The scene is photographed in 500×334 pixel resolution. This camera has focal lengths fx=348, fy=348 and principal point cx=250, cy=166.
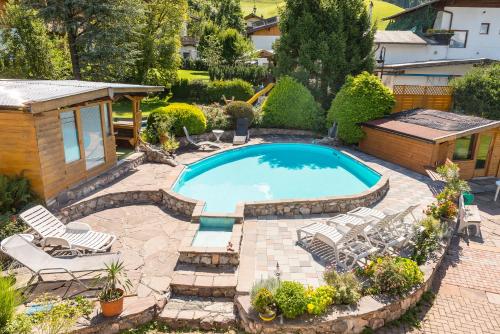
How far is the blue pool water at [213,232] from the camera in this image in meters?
10.0

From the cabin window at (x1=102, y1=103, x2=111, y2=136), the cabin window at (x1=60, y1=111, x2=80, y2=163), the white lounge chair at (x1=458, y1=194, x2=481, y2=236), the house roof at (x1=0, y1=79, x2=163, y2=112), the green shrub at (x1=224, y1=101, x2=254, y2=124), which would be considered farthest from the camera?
the green shrub at (x1=224, y1=101, x2=254, y2=124)

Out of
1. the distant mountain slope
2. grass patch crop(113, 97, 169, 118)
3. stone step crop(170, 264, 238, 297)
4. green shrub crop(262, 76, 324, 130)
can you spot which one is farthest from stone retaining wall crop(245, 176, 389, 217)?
the distant mountain slope

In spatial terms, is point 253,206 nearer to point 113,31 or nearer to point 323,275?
point 323,275

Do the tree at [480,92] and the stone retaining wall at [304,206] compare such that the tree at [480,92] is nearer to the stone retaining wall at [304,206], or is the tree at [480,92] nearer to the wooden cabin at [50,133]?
the stone retaining wall at [304,206]

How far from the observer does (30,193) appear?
34.9 feet

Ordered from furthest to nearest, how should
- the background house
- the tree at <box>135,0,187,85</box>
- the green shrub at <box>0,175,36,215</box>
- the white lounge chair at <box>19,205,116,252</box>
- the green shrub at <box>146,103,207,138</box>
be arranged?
1. the background house
2. the tree at <box>135,0,187,85</box>
3. the green shrub at <box>146,103,207,138</box>
4. the green shrub at <box>0,175,36,215</box>
5. the white lounge chair at <box>19,205,116,252</box>

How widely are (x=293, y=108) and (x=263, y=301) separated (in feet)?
58.7

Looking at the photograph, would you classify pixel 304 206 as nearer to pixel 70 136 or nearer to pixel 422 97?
pixel 70 136

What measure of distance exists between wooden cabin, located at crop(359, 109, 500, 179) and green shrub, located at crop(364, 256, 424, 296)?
30.2 feet

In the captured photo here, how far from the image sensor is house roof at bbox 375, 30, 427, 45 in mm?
30303

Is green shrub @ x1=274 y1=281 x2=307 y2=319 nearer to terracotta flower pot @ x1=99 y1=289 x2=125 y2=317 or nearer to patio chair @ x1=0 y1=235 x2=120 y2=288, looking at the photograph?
terracotta flower pot @ x1=99 y1=289 x2=125 y2=317

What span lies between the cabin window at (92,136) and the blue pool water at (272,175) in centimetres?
328

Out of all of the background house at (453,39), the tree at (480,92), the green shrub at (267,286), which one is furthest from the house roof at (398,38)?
the green shrub at (267,286)

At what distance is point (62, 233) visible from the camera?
9.55 metres
